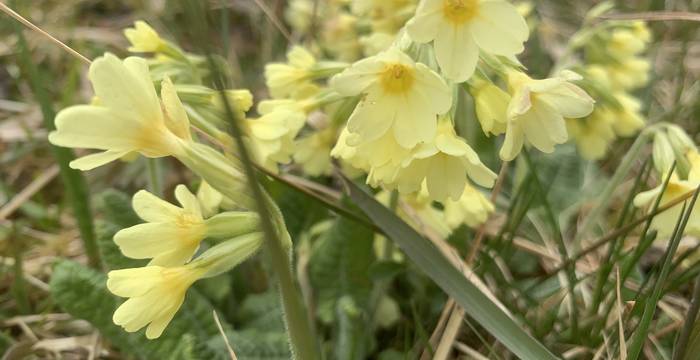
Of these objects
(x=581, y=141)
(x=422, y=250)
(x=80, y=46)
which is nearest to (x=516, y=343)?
(x=422, y=250)

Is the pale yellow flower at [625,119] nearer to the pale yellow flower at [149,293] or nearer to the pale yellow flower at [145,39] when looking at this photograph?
the pale yellow flower at [145,39]

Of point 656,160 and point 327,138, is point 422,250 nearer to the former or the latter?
point 327,138

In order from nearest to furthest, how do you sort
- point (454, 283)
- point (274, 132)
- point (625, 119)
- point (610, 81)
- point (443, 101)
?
1. point (443, 101)
2. point (454, 283)
3. point (274, 132)
4. point (625, 119)
5. point (610, 81)

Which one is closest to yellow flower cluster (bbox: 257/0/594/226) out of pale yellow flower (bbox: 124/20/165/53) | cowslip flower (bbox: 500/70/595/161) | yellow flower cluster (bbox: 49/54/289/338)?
cowslip flower (bbox: 500/70/595/161)

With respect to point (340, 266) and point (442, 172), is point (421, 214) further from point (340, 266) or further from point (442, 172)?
point (442, 172)

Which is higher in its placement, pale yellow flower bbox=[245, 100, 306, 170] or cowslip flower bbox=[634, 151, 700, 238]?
pale yellow flower bbox=[245, 100, 306, 170]

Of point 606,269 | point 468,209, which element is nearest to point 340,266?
point 468,209

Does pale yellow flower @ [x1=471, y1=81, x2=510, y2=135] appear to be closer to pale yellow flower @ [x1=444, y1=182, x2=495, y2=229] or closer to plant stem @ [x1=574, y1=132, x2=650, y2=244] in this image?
pale yellow flower @ [x1=444, y1=182, x2=495, y2=229]
